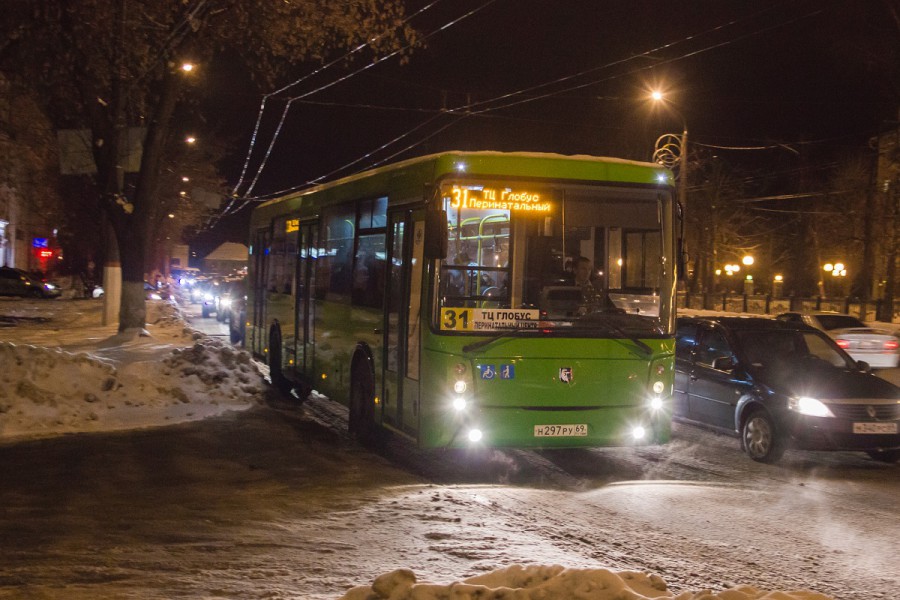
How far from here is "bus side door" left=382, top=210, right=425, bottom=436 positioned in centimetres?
939

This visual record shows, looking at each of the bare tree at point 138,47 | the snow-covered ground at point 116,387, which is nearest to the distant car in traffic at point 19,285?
the bare tree at point 138,47

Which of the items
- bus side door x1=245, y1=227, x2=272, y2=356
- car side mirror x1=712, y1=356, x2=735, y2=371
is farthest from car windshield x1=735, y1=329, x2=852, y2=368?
bus side door x1=245, y1=227, x2=272, y2=356

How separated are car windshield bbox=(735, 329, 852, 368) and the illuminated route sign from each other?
158 inches

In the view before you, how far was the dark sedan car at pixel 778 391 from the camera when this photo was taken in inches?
402

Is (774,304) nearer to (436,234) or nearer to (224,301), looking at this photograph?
(224,301)

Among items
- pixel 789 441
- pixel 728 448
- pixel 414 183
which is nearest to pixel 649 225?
pixel 414 183

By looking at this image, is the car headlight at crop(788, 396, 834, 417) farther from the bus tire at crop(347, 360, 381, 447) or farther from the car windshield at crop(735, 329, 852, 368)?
the bus tire at crop(347, 360, 381, 447)

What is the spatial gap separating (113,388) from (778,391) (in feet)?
28.7

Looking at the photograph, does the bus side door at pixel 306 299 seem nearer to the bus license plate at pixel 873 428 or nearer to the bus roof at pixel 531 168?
the bus roof at pixel 531 168

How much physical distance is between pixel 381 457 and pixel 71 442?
3594 mm

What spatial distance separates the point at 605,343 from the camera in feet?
30.2

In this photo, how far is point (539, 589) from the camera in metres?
4.56

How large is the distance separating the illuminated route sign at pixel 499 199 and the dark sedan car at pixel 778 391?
3.82 m

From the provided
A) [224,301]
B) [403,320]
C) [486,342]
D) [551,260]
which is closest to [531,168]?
[551,260]
